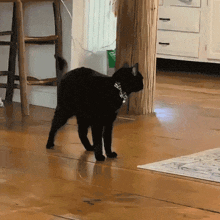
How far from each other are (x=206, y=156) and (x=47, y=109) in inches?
49.9

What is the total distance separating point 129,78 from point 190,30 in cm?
288

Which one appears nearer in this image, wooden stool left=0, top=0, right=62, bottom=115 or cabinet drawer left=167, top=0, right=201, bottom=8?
wooden stool left=0, top=0, right=62, bottom=115

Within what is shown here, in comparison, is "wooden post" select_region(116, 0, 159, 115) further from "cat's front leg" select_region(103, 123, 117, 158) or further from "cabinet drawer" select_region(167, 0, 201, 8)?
"cabinet drawer" select_region(167, 0, 201, 8)

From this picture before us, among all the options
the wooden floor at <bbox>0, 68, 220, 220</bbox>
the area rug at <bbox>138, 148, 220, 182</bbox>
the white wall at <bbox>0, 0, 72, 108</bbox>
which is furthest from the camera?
the white wall at <bbox>0, 0, 72, 108</bbox>

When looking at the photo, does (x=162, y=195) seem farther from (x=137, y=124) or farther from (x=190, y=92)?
(x=190, y=92)

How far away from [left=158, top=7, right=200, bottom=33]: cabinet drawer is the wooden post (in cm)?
179

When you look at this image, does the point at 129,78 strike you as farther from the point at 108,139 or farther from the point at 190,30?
the point at 190,30

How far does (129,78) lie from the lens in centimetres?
177

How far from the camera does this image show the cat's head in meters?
1.76

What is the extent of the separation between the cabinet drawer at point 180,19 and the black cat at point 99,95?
2837mm

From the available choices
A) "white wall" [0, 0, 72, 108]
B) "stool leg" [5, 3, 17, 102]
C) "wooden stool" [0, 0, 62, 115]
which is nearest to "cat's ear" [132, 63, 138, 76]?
"wooden stool" [0, 0, 62, 115]

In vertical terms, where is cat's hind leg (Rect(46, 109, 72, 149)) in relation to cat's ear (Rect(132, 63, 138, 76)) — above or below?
below

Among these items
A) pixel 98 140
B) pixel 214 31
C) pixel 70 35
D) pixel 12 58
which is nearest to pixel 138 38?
pixel 70 35

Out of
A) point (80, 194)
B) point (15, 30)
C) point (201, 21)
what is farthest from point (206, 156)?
point (201, 21)
